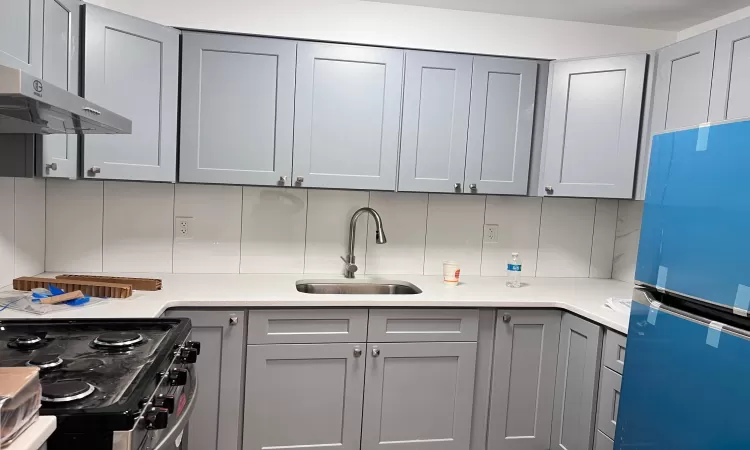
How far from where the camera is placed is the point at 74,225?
2586mm

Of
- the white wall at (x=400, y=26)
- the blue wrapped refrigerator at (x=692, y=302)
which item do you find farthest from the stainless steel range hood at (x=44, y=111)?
the blue wrapped refrigerator at (x=692, y=302)

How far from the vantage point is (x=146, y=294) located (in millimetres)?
2201

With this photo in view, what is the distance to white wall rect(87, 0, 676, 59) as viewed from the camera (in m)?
2.53

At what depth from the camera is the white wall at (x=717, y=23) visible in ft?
8.35

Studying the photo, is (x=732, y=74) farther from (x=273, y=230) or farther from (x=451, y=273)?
(x=273, y=230)

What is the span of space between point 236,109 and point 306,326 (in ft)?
3.51

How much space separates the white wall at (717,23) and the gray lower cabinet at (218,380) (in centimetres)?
280

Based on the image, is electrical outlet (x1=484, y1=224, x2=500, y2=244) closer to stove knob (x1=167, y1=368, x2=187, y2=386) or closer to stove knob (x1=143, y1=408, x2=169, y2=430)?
stove knob (x1=167, y1=368, x2=187, y2=386)

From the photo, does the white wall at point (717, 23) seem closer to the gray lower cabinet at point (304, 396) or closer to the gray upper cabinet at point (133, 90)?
the gray lower cabinet at point (304, 396)

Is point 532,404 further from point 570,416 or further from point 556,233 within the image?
point 556,233

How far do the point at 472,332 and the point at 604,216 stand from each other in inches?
50.9

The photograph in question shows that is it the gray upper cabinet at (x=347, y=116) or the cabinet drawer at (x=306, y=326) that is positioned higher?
the gray upper cabinet at (x=347, y=116)

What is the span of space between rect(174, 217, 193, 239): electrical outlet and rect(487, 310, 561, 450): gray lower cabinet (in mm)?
1666

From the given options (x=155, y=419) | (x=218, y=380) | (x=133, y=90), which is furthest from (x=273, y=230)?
(x=155, y=419)
